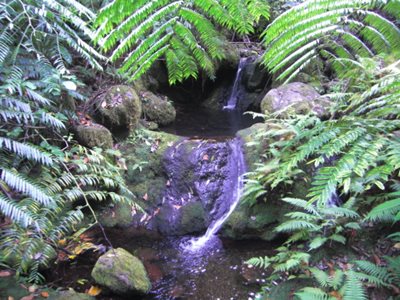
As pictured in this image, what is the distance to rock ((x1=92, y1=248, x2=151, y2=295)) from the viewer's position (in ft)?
11.7

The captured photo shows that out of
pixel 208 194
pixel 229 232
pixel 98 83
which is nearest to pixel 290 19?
pixel 229 232

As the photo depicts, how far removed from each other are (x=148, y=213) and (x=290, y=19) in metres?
4.87

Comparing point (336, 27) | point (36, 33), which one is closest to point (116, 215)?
point (36, 33)

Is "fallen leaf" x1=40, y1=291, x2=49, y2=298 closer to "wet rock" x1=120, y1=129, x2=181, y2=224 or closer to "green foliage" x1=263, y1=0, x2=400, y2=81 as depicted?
"wet rock" x1=120, y1=129, x2=181, y2=224

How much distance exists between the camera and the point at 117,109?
615 centimetres

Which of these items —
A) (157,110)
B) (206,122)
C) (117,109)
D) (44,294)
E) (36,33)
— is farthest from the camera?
(206,122)

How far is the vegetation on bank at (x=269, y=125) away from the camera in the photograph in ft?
3.49

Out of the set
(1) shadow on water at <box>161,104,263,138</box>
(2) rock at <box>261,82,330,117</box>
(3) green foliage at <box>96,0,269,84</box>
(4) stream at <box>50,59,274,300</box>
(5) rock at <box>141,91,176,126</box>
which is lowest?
(4) stream at <box>50,59,274,300</box>

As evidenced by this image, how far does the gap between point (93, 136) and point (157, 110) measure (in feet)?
9.48

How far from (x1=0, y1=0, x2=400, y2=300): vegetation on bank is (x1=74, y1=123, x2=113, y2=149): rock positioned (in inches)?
7.3

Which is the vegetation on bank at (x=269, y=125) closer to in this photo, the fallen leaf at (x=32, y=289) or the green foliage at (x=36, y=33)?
the green foliage at (x=36, y=33)

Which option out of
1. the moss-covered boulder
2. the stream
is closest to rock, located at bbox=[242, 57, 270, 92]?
the stream

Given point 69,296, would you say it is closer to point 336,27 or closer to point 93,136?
point 93,136

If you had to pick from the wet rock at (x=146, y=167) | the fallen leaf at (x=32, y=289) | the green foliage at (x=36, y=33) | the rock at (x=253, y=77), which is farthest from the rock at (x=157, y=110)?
the fallen leaf at (x=32, y=289)
